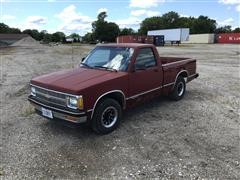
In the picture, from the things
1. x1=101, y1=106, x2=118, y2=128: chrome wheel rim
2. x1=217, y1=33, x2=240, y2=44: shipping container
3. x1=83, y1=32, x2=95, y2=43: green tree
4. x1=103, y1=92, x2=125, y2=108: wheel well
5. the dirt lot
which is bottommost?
the dirt lot

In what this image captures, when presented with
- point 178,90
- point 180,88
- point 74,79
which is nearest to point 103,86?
point 74,79

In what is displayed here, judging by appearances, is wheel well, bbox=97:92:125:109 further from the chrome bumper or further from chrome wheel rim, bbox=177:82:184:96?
chrome wheel rim, bbox=177:82:184:96

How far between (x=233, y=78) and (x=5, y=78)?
10338 millimetres

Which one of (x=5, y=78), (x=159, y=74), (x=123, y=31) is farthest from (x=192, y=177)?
(x=123, y=31)

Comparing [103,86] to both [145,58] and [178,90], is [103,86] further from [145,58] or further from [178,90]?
[178,90]

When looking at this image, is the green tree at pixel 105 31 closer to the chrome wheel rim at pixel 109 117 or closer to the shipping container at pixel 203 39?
the shipping container at pixel 203 39

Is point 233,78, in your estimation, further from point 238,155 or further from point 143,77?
point 238,155

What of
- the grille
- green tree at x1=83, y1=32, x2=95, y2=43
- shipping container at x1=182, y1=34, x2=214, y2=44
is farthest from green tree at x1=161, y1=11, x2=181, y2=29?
the grille

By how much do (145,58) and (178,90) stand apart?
1992 mm

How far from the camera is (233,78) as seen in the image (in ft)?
38.0

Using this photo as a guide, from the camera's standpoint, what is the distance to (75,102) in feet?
15.2

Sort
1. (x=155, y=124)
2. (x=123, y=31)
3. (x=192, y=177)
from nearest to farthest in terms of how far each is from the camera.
→ (x=192, y=177)
(x=155, y=124)
(x=123, y=31)

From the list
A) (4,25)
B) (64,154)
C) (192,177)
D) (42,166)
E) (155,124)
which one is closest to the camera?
(192,177)

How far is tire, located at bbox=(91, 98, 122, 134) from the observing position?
4.99m
